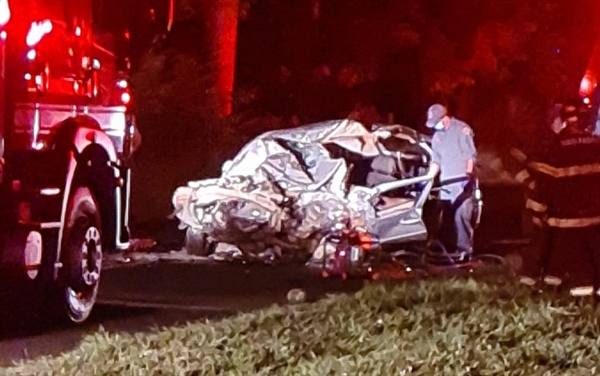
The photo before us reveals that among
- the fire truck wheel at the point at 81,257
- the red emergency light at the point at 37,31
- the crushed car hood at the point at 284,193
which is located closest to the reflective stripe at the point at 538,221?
the crushed car hood at the point at 284,193

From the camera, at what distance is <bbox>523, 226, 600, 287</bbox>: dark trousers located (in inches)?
264

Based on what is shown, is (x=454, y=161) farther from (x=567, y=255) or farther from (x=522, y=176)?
(x=567, y=255)

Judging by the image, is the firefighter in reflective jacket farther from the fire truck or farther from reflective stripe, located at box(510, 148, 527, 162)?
the fire truck

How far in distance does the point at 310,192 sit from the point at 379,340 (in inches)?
38.0

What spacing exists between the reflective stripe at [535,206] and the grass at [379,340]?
534 mm

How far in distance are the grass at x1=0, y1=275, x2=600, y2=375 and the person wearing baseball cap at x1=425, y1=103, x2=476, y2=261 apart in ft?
1.47

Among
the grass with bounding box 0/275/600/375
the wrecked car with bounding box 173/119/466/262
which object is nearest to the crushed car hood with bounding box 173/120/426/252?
the wrecked car with bounding box 173/119/466/262

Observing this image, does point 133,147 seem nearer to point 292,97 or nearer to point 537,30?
point 292,97

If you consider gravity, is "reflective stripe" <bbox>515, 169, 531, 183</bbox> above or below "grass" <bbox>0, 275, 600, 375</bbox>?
above

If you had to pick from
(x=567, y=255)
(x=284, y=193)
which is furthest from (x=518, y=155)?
(x=284, y=193)

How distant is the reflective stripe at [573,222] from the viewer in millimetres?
6691

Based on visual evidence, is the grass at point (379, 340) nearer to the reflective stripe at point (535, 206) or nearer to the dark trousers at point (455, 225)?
the dark trousers at point (455, 225)

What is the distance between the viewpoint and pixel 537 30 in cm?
673

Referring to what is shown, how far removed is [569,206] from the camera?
6.71 meters
